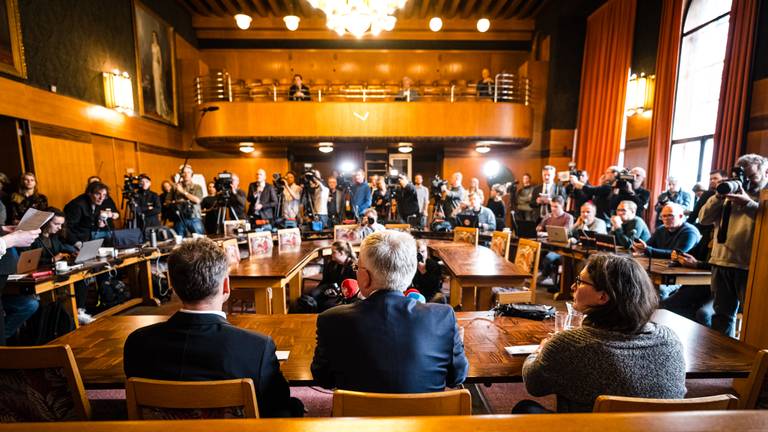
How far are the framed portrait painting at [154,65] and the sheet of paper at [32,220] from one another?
552 centimetres

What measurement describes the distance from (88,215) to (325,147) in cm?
561

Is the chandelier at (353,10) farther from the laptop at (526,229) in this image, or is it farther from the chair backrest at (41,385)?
the chair backrest at (41,385)

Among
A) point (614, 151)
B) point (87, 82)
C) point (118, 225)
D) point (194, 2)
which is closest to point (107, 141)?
point (87, 82)

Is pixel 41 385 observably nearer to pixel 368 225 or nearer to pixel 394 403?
pixel 394 403

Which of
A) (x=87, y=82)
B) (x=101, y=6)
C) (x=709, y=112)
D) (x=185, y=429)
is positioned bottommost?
(x=185, y=429)

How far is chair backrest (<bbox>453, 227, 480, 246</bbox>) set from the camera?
14.2 ft

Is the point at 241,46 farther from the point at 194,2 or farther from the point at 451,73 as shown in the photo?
the point at 451,73

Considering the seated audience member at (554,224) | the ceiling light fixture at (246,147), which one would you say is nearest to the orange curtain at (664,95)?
the seated audience member at (554,224)

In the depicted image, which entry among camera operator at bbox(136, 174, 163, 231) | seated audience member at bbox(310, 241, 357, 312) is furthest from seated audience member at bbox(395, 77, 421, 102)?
seated audience member at bbox(310, 241, 357, 312)

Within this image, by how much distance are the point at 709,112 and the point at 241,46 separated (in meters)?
10.0

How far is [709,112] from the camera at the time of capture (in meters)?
5.03

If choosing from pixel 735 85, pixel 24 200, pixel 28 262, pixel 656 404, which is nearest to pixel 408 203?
pixel 735 85

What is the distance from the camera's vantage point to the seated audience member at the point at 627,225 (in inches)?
146

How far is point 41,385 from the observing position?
1.12 meters
